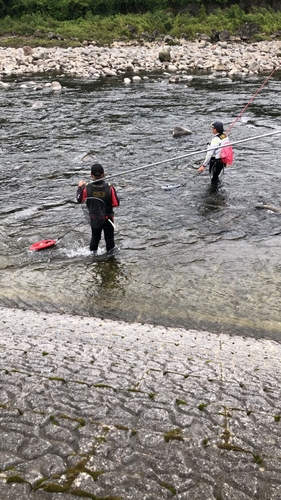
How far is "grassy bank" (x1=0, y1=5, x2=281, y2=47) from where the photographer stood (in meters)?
45.0

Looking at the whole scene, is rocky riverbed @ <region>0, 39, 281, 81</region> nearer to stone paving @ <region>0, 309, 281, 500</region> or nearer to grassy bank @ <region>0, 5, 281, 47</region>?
grassy bank @ <region>0, 5, 281, 47</region>

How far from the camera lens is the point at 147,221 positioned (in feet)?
37.0

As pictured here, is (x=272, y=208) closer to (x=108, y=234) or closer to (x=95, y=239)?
(x=108, y=234)

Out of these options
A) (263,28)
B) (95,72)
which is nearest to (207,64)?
(95,72)

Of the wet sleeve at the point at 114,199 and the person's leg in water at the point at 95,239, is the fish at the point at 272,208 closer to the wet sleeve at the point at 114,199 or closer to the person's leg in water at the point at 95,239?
the wet sleeve at the point at 114,199

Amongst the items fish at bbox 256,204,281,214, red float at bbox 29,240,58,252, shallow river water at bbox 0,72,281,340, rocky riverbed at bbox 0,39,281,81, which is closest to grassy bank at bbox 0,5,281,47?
rocky riverbed at bbox 0,39,281,81

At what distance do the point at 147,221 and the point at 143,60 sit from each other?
28881 mm

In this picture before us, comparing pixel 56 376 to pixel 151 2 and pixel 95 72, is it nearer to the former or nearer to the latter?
pixel 95 72

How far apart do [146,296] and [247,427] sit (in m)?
4.29

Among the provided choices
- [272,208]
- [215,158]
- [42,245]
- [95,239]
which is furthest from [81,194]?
[272,208]

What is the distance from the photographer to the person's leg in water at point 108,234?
30.8 feet

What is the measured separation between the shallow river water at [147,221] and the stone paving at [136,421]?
1902mm

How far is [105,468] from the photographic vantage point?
3457mm

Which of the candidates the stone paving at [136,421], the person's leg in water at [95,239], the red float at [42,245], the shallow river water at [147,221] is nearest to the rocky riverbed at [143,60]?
the shallow river water at [147,221]
